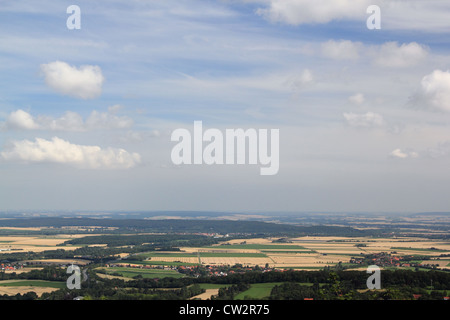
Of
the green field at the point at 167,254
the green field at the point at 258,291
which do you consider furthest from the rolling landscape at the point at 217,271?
the green field at the point at 167,254

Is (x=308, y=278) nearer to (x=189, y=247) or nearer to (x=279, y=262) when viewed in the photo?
(x=279, y=262)

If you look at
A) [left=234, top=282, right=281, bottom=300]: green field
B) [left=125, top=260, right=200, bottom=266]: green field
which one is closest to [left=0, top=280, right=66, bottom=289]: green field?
[left=234, top=282, right=281, bottom=300]: green field

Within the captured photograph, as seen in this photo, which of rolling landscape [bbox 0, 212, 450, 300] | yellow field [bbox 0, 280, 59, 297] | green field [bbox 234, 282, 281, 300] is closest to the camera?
green field [bbox 234, 282, 281, 300]

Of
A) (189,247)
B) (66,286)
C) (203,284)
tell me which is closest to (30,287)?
(66,286)

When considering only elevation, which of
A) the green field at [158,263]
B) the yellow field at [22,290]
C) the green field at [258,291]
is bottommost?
the green field at [158,263]

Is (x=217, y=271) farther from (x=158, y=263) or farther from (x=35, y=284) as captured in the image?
(x=35, y=284)

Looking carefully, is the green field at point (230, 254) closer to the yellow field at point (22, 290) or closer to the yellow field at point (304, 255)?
the yellow field at point (304, 255)

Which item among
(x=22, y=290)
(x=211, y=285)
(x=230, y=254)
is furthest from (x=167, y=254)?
(x=22, y=290)

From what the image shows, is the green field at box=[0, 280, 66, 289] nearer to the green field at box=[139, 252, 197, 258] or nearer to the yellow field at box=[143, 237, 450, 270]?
the yellow field at box=[143, 237, 450, 270]
